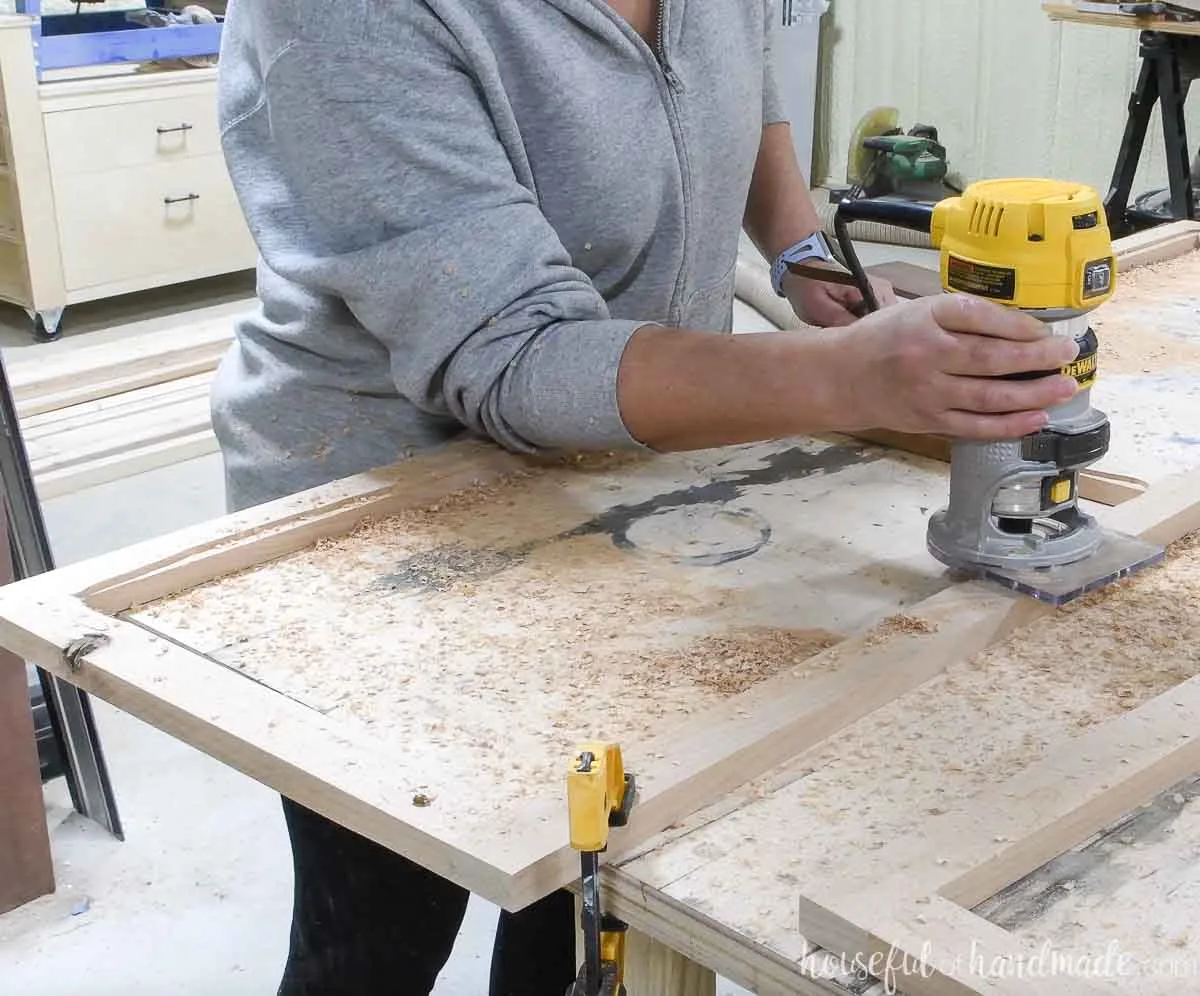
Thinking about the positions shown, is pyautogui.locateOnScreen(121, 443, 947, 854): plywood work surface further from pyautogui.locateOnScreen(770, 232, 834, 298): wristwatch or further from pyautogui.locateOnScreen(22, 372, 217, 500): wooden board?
pyautogui.locateOnScreen(22, 372, 217, 500): wooden board

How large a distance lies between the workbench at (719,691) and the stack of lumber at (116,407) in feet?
7.08

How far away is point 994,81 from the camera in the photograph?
5.05 m

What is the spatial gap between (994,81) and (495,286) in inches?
173

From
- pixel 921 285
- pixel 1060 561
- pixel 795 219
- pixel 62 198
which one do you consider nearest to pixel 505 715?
pixel 1060 561

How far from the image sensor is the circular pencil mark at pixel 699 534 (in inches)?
42.9

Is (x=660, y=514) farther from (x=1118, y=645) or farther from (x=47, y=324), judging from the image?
(x=47, y=324)

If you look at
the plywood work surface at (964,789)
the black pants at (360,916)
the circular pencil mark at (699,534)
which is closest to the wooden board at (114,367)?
the black pants at (360,916)

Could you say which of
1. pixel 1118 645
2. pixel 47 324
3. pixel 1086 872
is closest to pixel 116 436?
pixel 47 324

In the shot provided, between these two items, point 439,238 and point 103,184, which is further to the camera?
point 103,184

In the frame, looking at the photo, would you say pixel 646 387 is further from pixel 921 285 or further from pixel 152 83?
pixel 152 83

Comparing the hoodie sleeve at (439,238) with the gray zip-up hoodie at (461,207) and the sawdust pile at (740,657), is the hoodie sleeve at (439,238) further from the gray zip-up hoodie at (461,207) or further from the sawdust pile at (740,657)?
the sawdust pile at (740,657)

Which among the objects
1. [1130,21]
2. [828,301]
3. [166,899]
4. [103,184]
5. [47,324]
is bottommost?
[166,899]

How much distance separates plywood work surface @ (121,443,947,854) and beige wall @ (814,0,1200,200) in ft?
13.0

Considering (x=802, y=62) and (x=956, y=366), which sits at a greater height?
(x=956, y=366)
